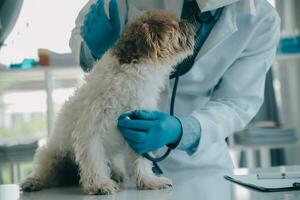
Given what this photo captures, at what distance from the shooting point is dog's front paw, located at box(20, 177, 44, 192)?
1.15 metres

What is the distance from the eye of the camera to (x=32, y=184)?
45.5 inches

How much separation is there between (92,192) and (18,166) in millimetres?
1603

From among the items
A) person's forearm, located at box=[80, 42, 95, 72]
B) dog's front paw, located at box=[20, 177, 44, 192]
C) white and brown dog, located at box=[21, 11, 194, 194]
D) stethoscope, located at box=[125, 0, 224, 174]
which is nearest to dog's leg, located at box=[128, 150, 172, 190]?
white and brown dog, located at box=[21, 11, 194, 194]

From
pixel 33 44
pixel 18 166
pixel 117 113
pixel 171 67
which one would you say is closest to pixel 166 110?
pixel 171 67

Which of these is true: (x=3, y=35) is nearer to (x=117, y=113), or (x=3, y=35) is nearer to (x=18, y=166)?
(x=18, y=166)

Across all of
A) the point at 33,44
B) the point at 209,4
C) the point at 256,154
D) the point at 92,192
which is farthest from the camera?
the point at 256,154

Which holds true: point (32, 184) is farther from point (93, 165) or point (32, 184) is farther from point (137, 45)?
point (137, 45)

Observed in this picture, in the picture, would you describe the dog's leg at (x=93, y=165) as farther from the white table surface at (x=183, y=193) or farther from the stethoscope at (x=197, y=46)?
the stethoscope at (x=197, y=46)

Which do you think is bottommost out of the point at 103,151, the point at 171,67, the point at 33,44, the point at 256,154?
the point at 256,154

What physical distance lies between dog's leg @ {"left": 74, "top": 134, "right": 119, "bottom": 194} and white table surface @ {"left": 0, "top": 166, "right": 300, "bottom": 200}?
0.9 inches

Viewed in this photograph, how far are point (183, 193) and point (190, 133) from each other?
0.59 feet

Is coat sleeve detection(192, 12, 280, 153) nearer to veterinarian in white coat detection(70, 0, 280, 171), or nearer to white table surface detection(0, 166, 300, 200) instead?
veterinarian in white coat detection(70, 0, 280, 171)

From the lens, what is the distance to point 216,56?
53.7 inches

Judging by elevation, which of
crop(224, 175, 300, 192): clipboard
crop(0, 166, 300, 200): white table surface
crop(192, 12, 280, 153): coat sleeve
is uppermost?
crop(192, 12, 280, 153): coat sleeve
